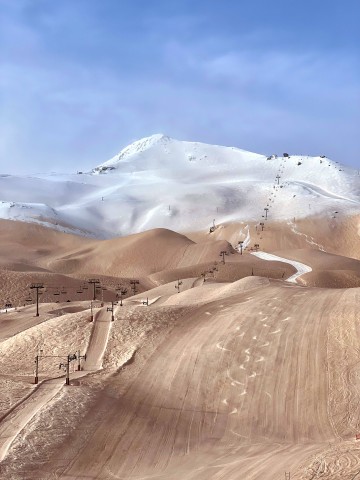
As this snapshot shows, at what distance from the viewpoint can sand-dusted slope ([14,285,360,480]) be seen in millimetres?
22891

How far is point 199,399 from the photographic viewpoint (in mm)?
31188

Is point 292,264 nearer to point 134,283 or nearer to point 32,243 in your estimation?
point 134,283

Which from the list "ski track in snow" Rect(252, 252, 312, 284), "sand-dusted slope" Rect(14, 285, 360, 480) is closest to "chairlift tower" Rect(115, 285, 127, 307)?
"ski track in snow" Rect(252, 252, 312, 284)

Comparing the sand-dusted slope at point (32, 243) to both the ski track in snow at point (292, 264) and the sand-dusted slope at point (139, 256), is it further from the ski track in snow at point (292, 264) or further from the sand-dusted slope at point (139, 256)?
the ski track in snow at point (292, 264)

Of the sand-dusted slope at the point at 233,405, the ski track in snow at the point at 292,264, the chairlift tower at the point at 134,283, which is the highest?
the ski track in snow at the point at 292,264

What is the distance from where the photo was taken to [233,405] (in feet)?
100

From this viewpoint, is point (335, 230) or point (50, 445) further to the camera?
point (335, 230)

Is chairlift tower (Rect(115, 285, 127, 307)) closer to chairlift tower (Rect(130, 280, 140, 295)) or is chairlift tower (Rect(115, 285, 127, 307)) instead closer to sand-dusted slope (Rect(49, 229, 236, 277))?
chairlift tower (Rect(130, 280, 140, 295))

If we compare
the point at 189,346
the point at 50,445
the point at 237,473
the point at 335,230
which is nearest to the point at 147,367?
the point at 189,346

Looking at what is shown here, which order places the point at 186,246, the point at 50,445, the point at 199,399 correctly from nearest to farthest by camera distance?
the point at 50,445
the point at 199,399
the point at 186,246

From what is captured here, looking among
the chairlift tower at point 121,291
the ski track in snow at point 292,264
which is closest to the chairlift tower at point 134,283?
the chairlift tower at point 121,291

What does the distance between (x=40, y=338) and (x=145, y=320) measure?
7.50 meters

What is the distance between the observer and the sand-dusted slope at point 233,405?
75.1 ft

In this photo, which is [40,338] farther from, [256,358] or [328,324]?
[328,324]
